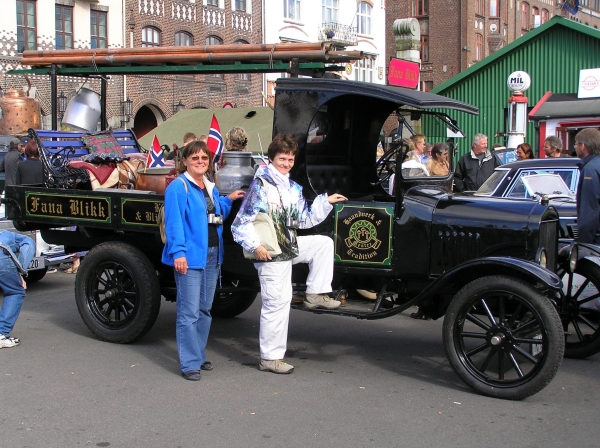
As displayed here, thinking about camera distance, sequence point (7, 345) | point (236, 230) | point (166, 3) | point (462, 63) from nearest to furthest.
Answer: point (236, 230)
point (7, 345)
point (166, 3)
point (462, 63)

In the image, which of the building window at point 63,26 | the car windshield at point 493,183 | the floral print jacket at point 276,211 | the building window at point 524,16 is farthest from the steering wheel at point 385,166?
the building window at point 524,16

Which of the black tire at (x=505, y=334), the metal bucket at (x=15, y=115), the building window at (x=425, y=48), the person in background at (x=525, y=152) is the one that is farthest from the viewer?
the building window at (x=425, y=48)

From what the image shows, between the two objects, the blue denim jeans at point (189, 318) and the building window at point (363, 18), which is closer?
the blue denim jeans at point (189, 318)

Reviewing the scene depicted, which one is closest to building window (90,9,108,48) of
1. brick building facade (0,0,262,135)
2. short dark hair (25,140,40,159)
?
brick building facade (0,0,262,135)

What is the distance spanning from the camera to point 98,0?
90.9ft

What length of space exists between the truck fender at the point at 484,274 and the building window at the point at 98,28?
24602mm

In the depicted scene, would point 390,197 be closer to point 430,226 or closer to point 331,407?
point 430,226

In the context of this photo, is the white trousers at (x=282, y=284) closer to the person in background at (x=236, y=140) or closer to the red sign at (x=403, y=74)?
the person in background at (x=236, y=140)

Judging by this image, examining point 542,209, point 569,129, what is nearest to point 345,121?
point 542,209

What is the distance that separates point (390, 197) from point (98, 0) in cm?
2366

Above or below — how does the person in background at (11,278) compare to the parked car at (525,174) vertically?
below

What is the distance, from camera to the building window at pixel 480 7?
49178mm

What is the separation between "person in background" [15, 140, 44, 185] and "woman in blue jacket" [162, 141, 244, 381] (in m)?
5.67

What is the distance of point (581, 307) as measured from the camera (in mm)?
6621
